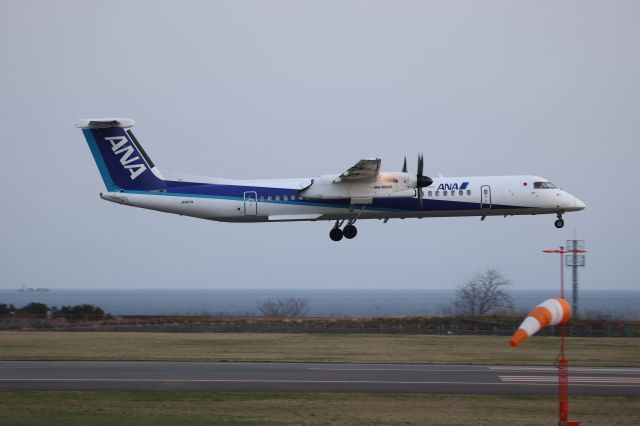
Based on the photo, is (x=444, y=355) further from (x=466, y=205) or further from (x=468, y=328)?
(x=468, y=328)

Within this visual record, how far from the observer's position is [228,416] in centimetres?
2025

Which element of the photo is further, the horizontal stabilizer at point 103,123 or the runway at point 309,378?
the horizontal stabilizer at point 103,123

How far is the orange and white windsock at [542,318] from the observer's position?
14797 millimetres

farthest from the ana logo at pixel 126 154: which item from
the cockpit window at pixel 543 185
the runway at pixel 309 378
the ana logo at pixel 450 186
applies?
the cockpit window at pixel 543 185

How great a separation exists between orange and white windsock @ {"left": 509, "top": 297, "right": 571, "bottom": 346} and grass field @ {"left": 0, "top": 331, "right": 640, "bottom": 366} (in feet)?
54.1

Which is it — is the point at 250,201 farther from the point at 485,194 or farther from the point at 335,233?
the point at 485,194

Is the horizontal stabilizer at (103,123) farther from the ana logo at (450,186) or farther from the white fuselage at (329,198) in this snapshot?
the ana logo at (450,186)

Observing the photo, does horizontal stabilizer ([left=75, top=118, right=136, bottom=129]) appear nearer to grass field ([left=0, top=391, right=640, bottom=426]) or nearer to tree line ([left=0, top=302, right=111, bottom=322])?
grass field ([left=0, top=391, right=640, bottom=426])

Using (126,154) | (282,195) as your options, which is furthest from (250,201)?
(126,154)

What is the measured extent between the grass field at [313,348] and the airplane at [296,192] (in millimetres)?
6617

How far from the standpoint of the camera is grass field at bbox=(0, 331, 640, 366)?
110 feet

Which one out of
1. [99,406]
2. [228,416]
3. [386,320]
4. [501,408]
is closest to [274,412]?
[228,416]

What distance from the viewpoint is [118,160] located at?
131 feet

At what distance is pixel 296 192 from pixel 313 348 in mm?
7773
